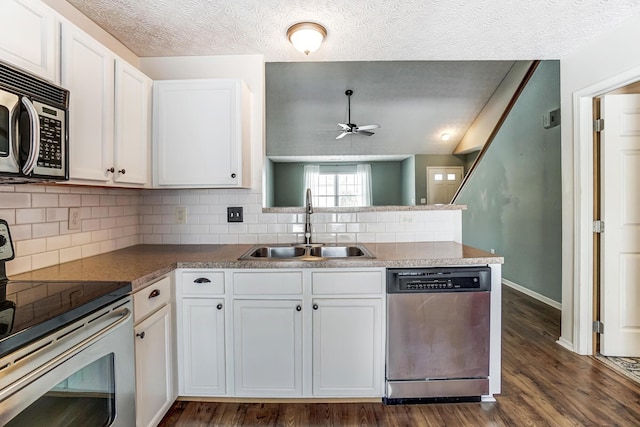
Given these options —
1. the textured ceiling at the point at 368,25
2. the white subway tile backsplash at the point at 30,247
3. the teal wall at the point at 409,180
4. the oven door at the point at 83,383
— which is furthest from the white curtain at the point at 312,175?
the oven door at the point at 83,383

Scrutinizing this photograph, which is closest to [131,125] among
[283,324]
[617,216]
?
[283,324]

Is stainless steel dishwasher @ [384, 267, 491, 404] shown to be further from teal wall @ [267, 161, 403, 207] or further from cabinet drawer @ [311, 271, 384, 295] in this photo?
teal wall @ [267, 161, 403, 207]

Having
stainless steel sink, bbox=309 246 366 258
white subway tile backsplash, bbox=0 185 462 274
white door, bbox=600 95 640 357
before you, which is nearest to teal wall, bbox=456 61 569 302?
white door, bbox=600 95 640 357

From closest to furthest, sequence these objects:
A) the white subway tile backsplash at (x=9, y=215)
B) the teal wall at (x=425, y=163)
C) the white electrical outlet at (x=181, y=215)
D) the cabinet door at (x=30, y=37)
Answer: the cabinet door at (x=30, y=37) → the white subway tile backsplash at (x=9, y=215) → the white electrical outlet at (x=181, y=215) → the teal wall at (x=425, y=163)

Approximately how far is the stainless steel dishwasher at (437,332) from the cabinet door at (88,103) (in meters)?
1.62

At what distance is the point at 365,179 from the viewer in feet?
30.3

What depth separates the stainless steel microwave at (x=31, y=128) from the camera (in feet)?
3.54

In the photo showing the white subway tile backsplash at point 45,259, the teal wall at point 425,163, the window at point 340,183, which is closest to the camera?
the white subway tile backsplash at point 45,259

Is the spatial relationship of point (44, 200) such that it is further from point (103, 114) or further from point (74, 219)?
point (103, 114)

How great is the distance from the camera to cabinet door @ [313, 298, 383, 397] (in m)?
1.85

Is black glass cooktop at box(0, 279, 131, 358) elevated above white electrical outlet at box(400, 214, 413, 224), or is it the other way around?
white electrical outlet at box(400, 214, 413, 224)

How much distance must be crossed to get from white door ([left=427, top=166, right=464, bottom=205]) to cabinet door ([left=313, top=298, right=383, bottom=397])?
6.67 m

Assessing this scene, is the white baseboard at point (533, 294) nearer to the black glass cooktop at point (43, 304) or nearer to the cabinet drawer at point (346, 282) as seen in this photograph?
the cabinet drawer at point (346, 282)

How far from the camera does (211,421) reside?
178 centimetres
